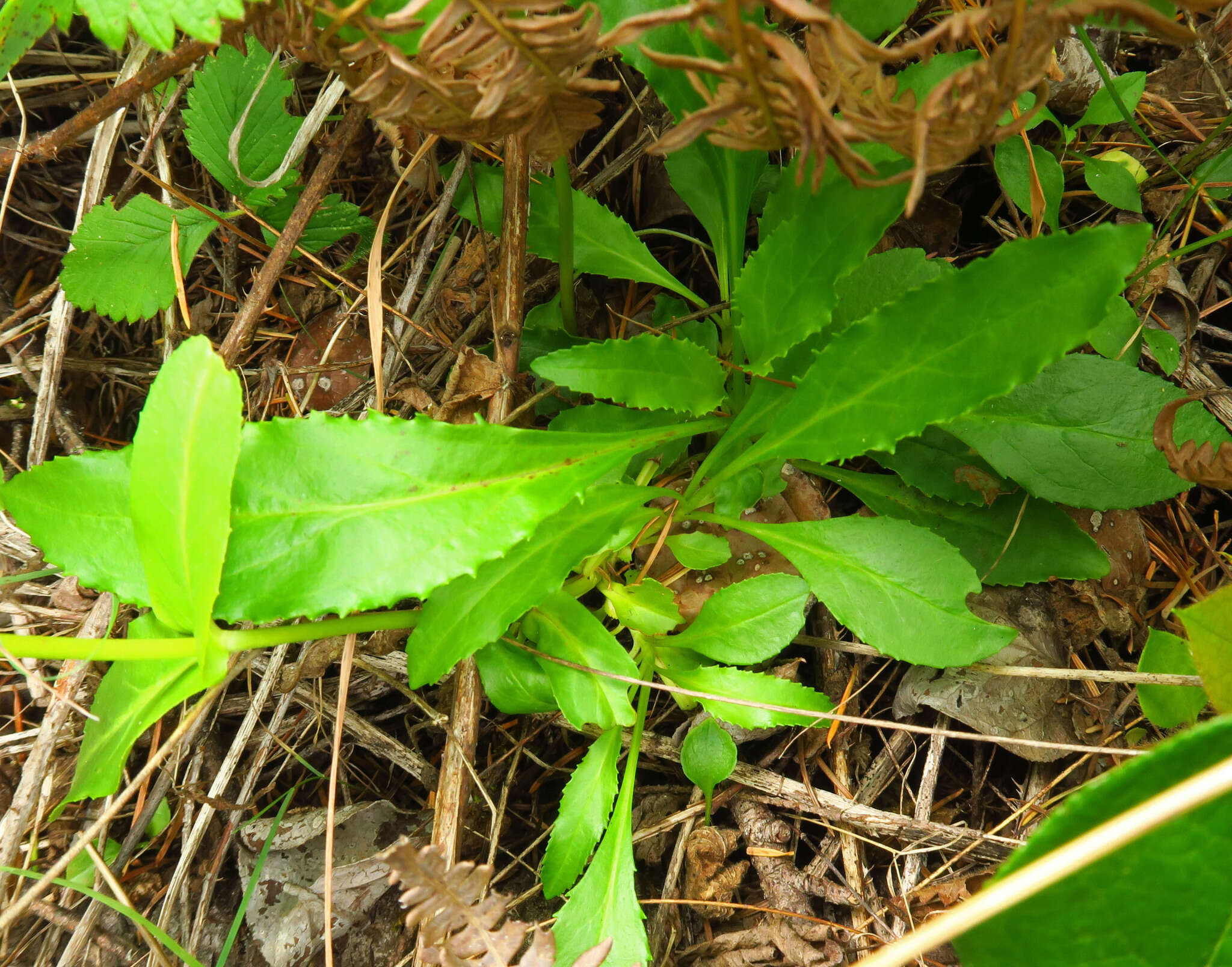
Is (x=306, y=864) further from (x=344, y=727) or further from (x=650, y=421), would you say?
(x=650, y=421)

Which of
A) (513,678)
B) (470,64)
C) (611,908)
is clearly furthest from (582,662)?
(470,64)

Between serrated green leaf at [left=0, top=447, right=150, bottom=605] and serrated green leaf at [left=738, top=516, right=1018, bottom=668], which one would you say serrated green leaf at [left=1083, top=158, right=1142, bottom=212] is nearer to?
serrated green leaf at [left=738, top=516, right=1018, bottom=668]

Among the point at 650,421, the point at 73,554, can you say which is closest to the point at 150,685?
the point at 73,554

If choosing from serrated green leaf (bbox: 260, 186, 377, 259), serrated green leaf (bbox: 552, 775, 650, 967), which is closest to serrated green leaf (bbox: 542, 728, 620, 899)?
serrated green leaf (bbox: 552, 775, 650, 967)

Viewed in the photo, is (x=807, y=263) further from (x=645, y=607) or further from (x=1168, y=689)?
(x=1168, y=689)

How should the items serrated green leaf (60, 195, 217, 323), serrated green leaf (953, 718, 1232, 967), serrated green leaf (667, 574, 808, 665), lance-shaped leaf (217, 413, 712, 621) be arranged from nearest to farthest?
serrated green leaf (953, 718, 1232, 967), lance-shaped leaf (217, 413, 712, 621), serrated green leaf (667, 574, 808, 665), serrated green leaf (60, 195, 217, 323)

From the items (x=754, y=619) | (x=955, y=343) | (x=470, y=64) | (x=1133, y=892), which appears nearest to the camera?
(x=1133, y=892)
